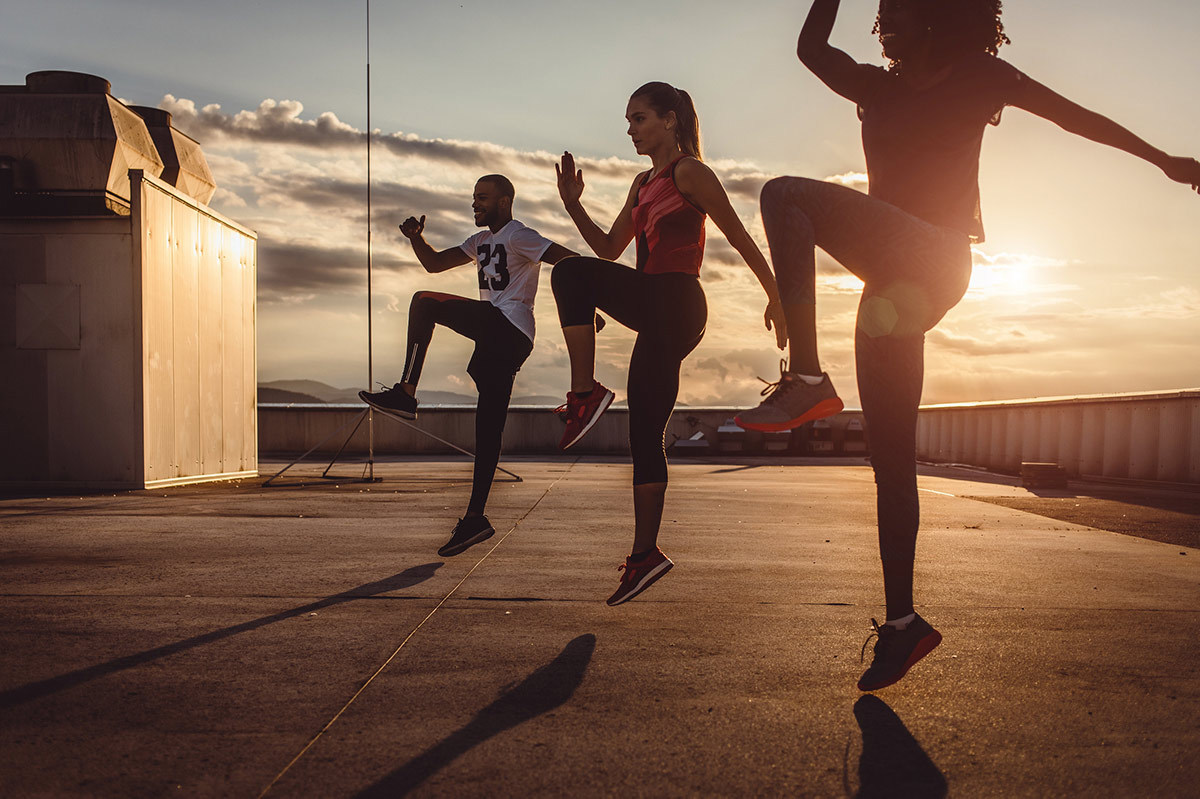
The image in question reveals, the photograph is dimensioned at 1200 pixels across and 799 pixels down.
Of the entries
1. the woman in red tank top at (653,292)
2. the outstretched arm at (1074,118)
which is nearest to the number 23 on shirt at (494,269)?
the woman in red tank top at (653,292)

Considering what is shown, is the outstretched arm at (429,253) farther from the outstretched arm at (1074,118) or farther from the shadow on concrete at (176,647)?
the outstretched arm at (1074,118)

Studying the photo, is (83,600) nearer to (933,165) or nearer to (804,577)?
(804,577)

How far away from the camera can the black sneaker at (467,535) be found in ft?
14.0

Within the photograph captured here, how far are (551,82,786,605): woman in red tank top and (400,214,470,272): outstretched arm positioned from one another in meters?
1.69

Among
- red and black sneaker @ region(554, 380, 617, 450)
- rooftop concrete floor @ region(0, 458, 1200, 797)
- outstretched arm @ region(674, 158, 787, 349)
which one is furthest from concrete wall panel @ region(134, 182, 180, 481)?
outstretched arm @ region(674, 158, 787, 349)

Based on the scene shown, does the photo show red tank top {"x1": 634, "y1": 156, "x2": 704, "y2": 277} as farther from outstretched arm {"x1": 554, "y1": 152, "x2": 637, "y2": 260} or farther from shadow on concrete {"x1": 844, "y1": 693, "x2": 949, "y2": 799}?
shadow on concrete {"x1": 844, "y1": 693, "x2": 949, "y2": 799}

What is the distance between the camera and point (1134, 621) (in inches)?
131

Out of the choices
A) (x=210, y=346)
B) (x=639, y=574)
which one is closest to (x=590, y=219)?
(x=639, y=574)

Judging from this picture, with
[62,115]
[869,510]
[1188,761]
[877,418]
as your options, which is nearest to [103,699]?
[877,418]

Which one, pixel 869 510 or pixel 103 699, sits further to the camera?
pixel 869 510

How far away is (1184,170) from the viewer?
2.60 meters

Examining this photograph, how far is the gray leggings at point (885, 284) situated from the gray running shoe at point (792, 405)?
0.66ft

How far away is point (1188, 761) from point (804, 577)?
248 centimetres

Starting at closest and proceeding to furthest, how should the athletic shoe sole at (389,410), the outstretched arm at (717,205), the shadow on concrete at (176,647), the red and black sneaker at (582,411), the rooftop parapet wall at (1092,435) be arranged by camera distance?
1. the shadow on concrete at (176,647)
2. the outstretched arm at (717,205)
3. the red and black sneaker at (582,411)
4. the athletic shoe sole at (389,410)
5. the rooftop parapet wall at (1092,435)
